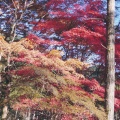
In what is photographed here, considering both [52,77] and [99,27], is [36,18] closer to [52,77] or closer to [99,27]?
[99,27]

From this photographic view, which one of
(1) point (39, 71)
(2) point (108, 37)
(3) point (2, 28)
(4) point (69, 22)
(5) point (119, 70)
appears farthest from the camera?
(3) point (2, 28)

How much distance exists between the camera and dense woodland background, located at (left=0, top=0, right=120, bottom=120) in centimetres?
852

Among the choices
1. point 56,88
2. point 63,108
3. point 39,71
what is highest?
point 39,71

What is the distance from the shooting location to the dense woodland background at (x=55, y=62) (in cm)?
852

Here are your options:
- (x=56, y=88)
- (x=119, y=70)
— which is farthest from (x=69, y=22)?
(x=56, y=88)

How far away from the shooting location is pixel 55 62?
856cm

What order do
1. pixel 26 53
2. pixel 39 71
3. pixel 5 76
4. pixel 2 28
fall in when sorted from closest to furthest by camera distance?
pixel 39 71 < pixel 26 53 < pixel 5 76 < pixel 2 28

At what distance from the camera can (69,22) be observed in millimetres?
12180

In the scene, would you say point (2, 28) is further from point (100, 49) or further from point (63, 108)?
point (63, 108)

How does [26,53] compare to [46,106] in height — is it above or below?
above

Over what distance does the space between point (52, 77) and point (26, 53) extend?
1.18m

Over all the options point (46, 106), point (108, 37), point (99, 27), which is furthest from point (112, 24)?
point (46, 106)

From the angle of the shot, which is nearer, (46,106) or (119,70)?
(46,106)

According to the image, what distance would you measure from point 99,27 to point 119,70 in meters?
3.02
